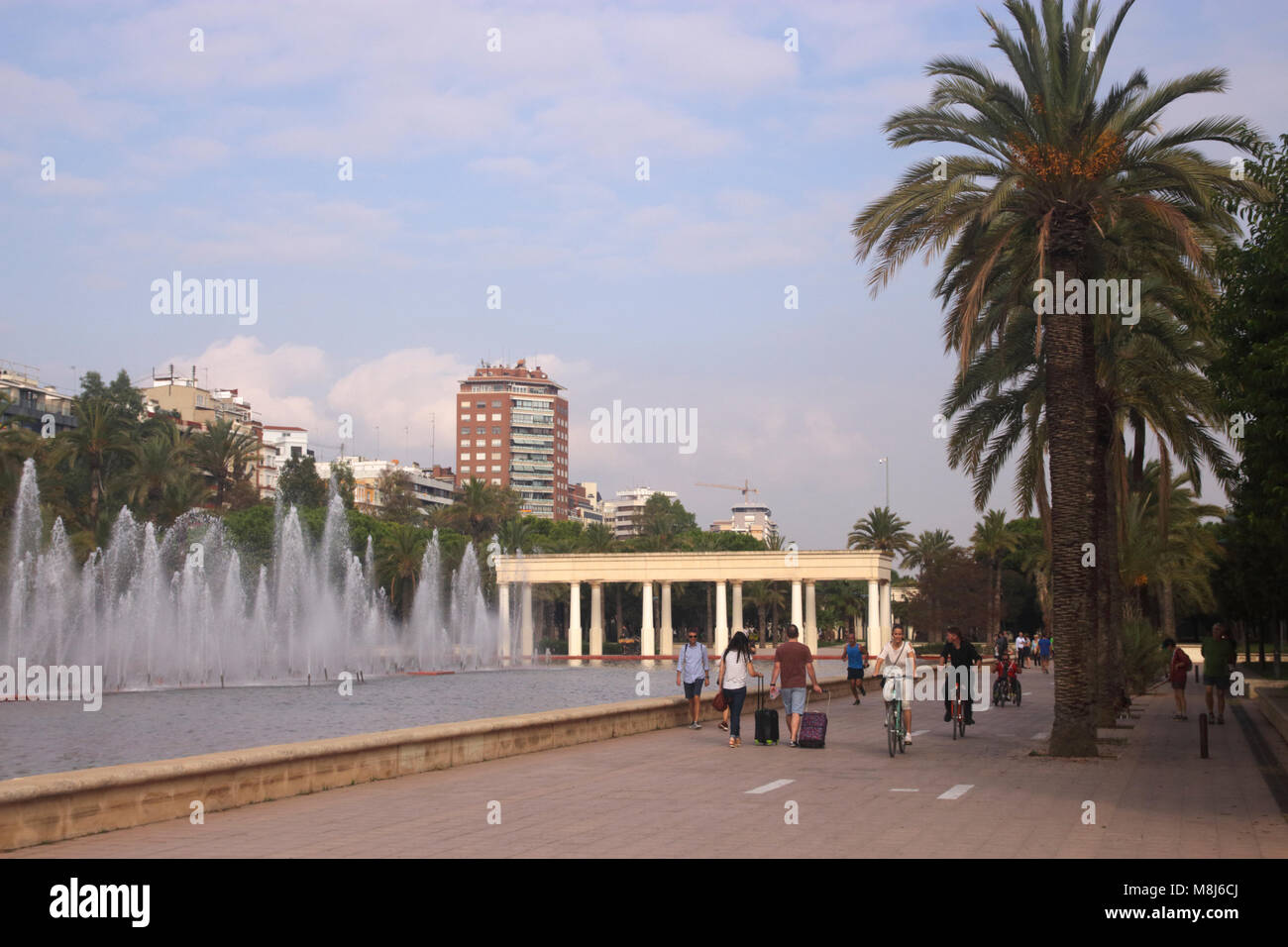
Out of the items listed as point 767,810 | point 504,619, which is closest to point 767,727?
point 767,810

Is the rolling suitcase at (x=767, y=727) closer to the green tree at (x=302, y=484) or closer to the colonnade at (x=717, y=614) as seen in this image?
the colonnade at (x=717, y=614)

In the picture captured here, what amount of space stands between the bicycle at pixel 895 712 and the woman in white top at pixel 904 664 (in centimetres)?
5

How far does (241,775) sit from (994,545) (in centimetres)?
8764

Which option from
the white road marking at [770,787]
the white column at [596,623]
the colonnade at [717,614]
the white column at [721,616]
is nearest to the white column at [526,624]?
the colonnade at [717,614]

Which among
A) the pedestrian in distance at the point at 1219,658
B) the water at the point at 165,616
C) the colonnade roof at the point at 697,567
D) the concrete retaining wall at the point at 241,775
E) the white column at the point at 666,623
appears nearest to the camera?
the concrete retaining wall at the point at 241,775

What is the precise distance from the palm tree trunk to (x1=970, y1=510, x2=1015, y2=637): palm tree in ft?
255

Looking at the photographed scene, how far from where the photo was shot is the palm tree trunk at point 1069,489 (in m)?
18.3

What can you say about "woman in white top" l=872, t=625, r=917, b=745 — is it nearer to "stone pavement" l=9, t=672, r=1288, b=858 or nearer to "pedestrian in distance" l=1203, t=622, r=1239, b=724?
"stone pavement" l=9, t=672, r=1288, b=858

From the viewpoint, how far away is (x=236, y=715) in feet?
107

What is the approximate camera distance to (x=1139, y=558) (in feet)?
129
